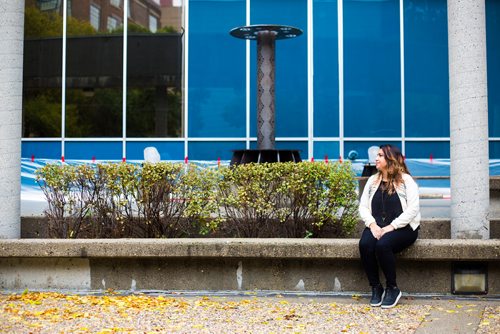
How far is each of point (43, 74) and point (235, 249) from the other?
12.4 m

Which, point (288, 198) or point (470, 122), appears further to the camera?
point (288, 198)

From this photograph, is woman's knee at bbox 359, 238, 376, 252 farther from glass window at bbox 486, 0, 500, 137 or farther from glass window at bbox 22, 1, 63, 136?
glass window at bbox 22, 1, 63, 136

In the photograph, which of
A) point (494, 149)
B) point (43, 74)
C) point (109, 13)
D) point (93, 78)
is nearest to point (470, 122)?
point (494, 149)

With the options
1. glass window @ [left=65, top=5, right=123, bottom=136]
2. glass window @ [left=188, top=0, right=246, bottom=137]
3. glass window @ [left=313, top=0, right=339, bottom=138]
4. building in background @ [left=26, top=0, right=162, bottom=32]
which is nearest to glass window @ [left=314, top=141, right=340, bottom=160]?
glass window @ [left=313, top=0, right=339, bottom=138]

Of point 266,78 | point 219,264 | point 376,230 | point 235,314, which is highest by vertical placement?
point 266,78

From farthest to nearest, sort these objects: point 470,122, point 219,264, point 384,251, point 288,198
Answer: point 288,198 → point 470,122 → point 219,264 → point 384,251

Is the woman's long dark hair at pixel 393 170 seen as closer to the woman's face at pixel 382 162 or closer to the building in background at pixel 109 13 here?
the woman's face at pixel 382 162

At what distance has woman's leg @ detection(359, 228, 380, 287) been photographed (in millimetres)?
6797

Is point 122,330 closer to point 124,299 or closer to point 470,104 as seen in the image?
point 124,299

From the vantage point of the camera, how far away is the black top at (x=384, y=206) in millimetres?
7020

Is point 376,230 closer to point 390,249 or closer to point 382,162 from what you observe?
point 390,249

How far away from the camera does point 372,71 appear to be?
17.3 metres

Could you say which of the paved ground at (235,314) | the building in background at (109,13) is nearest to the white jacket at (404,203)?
the paved ground at (235,314)

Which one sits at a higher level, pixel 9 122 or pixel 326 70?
pixel 326 70
